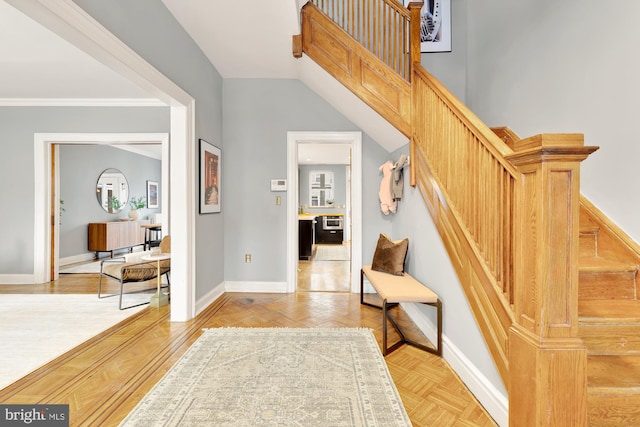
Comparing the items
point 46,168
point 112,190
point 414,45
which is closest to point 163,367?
point 414,45

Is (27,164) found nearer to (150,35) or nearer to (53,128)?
(53,128)

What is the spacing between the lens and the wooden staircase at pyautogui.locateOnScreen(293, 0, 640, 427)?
3.60ft

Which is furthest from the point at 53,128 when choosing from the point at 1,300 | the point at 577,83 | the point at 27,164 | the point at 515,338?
the point at 577,83

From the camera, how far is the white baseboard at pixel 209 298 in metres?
3.12

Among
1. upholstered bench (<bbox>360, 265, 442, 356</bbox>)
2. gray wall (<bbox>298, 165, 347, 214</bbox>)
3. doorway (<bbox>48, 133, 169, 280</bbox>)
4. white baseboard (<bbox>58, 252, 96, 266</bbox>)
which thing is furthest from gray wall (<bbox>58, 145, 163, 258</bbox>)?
upholstered bench (<bbox>360, 265, 442, 356</bbox>)

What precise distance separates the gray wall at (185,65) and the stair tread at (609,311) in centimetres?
307

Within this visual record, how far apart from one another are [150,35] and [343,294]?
329cm

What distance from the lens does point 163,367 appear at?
80.0 inches

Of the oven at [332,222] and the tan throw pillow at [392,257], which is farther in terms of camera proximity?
the oven at [332,222]

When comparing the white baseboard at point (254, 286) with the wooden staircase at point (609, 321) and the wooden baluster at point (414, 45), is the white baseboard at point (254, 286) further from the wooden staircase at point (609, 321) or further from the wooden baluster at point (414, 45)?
the wooden staircase at point (609, 321)

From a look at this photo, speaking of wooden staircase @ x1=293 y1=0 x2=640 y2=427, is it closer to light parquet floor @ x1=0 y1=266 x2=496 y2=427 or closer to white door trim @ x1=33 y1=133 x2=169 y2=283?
light parquet floor @ x1=0 y1=266 x2=496 y2=427

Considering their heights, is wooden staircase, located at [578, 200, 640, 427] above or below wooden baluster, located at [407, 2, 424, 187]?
below

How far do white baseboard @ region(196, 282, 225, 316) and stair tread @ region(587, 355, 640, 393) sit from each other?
10.1 feet

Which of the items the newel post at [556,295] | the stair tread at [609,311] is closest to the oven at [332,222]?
the stair tread at [609,311]
